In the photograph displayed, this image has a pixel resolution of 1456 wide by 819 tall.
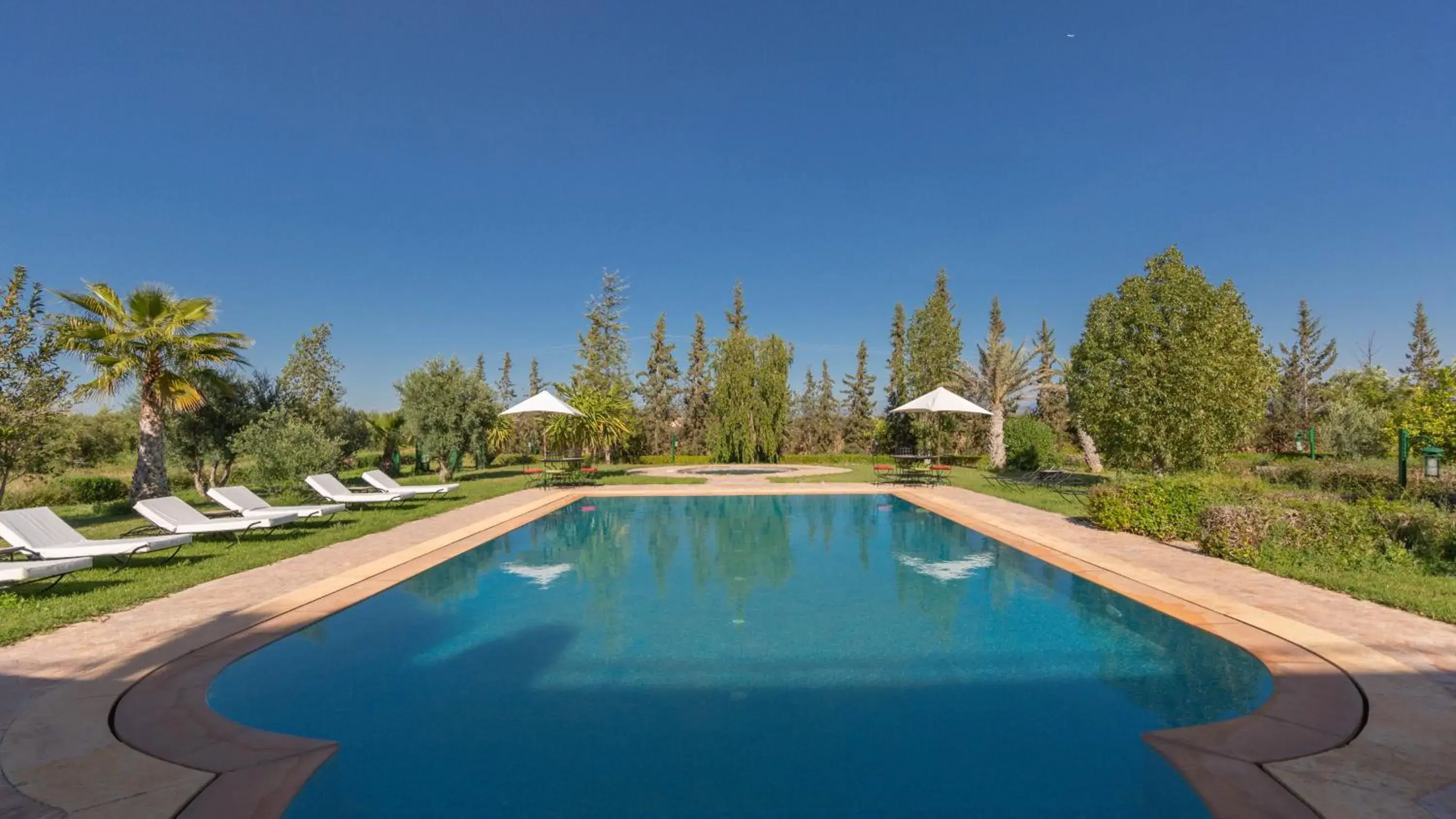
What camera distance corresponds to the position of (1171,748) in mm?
3713

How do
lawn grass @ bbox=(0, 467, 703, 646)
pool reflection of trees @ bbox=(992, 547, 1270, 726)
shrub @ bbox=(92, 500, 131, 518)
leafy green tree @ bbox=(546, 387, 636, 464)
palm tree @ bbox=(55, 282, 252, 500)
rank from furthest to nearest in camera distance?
1. leafy green tree @ bbox=(546, 387, 636, 464)
2. shrub @ bbox=(92, 500, 131, 518)
3. palm tree @ bbox=(55, 282, 252, 500)
4. lawn grass @ bbox=(0, 467, 703, 646)
5. pool reflection of trees @ bbox=(992, 547, 1270, 726)

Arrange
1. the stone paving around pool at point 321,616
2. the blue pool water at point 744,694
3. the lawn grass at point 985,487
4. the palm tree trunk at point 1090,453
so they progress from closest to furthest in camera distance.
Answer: the stone paving around pool at point 321,616 < the blue pool water at point 744,694 < the lawn grass at point 985,487 < the palm tree trunk at point 1090,453

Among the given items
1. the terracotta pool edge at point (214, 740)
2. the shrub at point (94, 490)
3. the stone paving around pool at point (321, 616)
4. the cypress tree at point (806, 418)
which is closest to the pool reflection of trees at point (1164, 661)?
the stone paving around pool at point (321, 616)

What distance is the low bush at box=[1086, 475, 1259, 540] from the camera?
30.7 ft

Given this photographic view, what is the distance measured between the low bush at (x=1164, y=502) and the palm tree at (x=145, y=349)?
18825mm

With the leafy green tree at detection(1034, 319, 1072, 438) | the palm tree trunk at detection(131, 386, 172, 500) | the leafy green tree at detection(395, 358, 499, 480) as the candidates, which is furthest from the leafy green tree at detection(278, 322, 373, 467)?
the leafy green tree at detection(1034, 319, 1072, 438)

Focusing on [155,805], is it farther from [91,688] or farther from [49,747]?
[91,688]

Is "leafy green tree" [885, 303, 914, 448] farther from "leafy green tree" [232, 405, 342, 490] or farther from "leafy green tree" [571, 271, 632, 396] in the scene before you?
"leafy green tree" [232, 405, 342, 490]

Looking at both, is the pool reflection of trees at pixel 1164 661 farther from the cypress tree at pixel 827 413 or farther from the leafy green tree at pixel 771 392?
the cypress tree at pixel 827 413

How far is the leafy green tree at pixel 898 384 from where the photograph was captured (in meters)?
31.5

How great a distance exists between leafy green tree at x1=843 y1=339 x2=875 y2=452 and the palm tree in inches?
1266

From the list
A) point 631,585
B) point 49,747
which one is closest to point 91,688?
point 49,747

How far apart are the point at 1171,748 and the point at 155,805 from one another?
18.0 feet

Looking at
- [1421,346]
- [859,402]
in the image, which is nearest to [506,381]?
[859,402]
